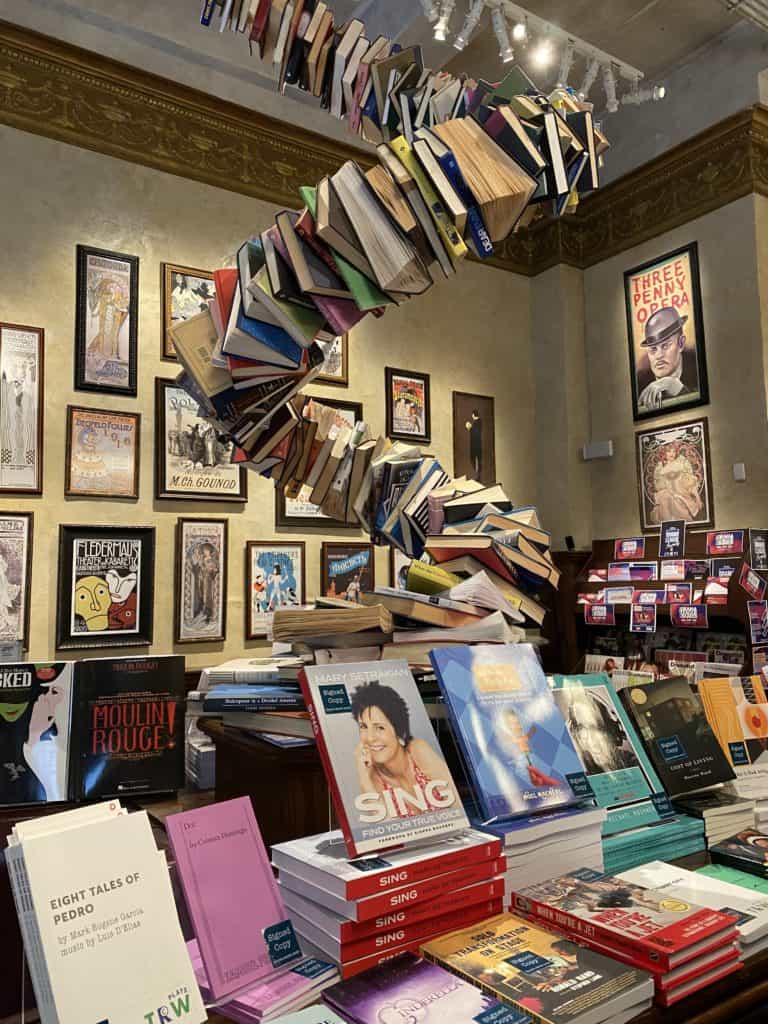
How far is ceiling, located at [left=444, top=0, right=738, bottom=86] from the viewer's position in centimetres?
472

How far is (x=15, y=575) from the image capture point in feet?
12.4

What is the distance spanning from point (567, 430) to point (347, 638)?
188 inches

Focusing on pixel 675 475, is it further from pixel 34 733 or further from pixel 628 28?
pixel 34 733

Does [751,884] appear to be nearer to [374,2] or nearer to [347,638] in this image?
[347,638]

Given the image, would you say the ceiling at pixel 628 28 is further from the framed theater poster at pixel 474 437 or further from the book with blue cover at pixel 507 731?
the book with blue cover at pixel 507 731

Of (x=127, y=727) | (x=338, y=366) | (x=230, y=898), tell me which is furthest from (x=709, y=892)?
(x=338, y=366)

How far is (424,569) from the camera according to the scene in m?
1.54

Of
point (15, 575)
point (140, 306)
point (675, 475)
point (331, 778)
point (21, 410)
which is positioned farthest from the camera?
point (675, 475)

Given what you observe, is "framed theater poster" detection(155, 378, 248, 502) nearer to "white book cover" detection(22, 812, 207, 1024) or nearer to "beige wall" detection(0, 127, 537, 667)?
"beige wall" detection(0, 127, 537, 667)

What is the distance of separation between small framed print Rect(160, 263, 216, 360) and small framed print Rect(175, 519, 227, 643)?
0.98 metres

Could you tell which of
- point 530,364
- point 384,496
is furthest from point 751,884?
point 530,364

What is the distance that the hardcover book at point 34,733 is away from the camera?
4.53 ft

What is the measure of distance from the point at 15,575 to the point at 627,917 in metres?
3.49

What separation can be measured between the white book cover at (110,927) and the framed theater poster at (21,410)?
3.42 metres
